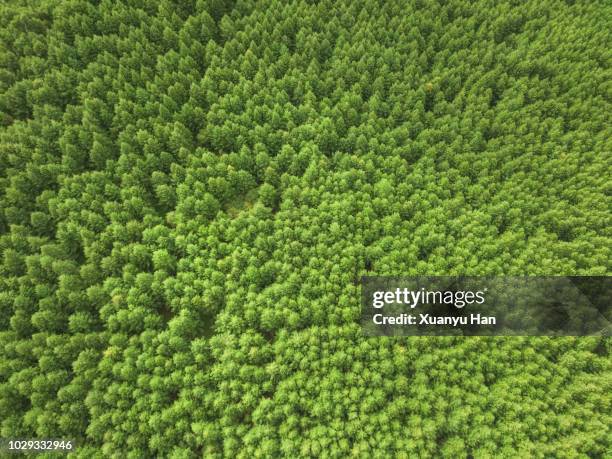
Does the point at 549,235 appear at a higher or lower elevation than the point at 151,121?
lower

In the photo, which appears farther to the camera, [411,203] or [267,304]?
[411,203]

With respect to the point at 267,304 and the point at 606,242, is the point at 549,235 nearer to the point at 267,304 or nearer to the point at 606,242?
the point at 606,242

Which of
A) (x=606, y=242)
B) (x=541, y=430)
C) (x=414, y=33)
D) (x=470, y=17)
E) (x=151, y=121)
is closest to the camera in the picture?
(x=541, y=430)

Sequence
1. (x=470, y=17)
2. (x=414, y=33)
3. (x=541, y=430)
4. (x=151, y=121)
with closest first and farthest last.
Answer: (x=541, y=430), (x=151, y=121), (x=414, y=33), (x=470, y=17)

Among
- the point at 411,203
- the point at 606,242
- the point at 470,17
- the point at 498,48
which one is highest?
the point at 470,17

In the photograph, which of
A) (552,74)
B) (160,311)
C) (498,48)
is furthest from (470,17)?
(160,311)

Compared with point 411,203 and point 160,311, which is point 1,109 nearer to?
point 160,311

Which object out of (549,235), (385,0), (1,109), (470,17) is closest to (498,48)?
(470,17)
